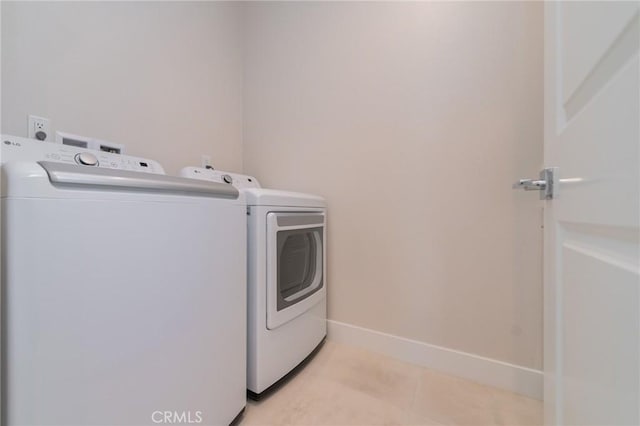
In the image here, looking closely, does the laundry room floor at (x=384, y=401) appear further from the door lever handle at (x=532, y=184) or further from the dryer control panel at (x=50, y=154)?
the dryer control panel at (x=50, y=154)

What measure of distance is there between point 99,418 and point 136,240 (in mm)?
403

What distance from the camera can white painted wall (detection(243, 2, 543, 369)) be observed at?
3.81 feet

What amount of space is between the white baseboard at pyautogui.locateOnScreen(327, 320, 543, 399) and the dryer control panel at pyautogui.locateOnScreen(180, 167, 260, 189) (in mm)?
1072

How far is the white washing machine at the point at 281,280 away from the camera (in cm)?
105

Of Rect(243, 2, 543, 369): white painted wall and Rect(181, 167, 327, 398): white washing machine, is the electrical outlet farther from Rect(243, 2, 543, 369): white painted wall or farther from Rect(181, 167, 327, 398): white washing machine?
Rect(243, 2, 543, 369): white painted wall

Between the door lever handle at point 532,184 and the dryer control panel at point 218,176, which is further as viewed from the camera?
the dryer control panel at point 218,176

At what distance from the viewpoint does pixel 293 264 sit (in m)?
1.33

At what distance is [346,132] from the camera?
1.60 meters

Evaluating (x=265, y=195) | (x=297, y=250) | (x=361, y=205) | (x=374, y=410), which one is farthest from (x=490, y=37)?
(x=374, y=410)

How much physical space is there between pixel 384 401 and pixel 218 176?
4.64 ft

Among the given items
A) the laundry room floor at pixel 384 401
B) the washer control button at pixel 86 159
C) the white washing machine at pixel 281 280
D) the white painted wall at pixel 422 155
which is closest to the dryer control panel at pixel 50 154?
the washer control button at pixel 86 159

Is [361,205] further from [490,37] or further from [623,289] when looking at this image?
[623,289]

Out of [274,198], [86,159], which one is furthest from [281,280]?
[86,159]

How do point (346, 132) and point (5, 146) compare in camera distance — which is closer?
point (5, 146)
